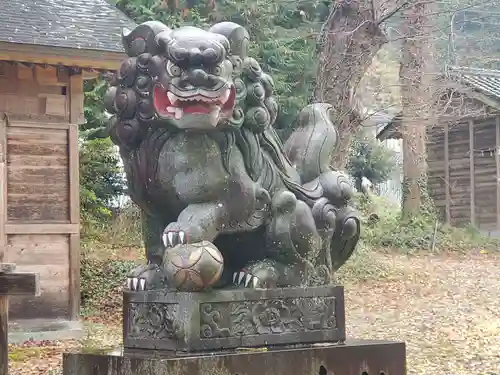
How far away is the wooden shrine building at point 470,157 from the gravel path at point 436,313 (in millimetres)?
5912

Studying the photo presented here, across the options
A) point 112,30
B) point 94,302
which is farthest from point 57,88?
point 94,302

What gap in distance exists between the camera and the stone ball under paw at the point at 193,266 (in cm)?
347

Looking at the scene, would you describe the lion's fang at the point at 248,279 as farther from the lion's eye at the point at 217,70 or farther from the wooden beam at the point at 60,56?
the wooden beam at the point at 60,56

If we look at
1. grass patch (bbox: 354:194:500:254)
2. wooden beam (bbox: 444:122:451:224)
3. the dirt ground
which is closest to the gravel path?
the dirt ground

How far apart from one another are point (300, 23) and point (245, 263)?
12352 millimetres

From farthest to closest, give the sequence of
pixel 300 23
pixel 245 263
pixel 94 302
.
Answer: pixel 300 23 → pixel 94 302 → pixel 245 263

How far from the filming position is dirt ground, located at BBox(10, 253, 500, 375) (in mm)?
9414

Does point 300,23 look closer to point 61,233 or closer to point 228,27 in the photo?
point 61,233

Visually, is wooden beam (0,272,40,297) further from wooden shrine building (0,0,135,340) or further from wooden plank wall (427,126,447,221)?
wooden plank wall (427,126,447,221)

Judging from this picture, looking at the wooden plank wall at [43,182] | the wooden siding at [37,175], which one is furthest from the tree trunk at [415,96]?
the wooden siding at [37,175]

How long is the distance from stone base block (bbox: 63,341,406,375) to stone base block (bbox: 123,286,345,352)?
7cm

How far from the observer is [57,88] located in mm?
10547

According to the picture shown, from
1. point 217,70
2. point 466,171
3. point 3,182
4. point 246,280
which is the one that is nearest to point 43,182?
point 3,182

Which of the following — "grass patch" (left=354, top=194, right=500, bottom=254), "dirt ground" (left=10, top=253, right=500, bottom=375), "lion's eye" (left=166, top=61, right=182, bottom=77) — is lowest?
"dirt ground" (left=10, top=253, right=500, bottom=375)
